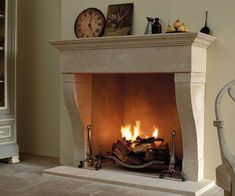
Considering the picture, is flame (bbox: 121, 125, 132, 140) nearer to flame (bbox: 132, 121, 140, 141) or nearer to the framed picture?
flame (bbox: 132, 121, 140, 141)

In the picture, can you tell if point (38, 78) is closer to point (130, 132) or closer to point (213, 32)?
point (130, 132)

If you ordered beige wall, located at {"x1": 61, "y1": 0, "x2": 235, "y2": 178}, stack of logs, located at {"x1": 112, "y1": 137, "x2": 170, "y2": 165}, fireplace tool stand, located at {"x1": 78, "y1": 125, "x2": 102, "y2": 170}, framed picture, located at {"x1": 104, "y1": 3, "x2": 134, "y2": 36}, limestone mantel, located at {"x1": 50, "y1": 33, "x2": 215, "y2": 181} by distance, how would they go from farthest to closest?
fireplace tool stand, located at {"x1": 78, "y1": 125, "x2": 102, "y2": 170} → framed picture, located at {"x1": 104, "y1": 3, "x2": 134, "y2": 36} → stack of logs, located at {"x1": 112, "y1": 137, "x2": 170, "y2": 165} → beige wall, located at {"x1": 61, "y1": 0, "x2": 235, "y2": 178} → limestone mantel, located at {"x1": 50, "y1": 33, "x2": 215, "y2": 181}

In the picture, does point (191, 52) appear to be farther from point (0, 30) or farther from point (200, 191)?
point (0, 30)

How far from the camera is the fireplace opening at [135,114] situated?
164 inches

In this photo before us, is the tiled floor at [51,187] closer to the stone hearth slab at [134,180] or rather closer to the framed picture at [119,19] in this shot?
the stone hearth slab at [134,180]

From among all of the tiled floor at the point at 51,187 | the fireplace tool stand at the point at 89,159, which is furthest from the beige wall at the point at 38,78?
the tiled floor at the point at 51,187

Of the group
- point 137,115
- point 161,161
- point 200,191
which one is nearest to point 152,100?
point 137,115

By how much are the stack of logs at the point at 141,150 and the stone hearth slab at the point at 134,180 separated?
142 millimetres

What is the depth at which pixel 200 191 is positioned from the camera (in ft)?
11.4

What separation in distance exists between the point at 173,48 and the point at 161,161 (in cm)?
105

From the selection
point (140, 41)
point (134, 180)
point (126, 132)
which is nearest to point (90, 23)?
point (140, 41)

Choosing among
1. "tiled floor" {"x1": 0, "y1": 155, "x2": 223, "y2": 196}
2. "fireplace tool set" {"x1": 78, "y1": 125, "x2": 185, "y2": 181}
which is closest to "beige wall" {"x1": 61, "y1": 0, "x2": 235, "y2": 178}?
"fireplace tool set" {"x1": 78, "y1": 125, "x2": 185, "y2": 181}

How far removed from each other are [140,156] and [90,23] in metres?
1.41

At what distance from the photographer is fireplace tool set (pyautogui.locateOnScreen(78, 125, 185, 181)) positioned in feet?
12.7
